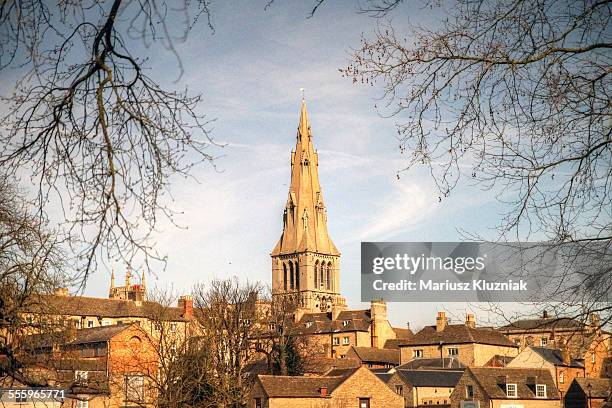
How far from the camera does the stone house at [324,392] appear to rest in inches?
2042

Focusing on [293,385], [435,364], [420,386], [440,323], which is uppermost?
[440,323]

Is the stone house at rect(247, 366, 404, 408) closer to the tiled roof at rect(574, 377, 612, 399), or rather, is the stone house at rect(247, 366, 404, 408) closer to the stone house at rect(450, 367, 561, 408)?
the stone house at rect(450, 367, 561, 408)

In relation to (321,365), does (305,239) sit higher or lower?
higher

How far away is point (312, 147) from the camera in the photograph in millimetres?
158500

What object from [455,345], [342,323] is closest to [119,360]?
[455,345]

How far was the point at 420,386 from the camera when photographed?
68562mm

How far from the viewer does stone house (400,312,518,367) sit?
88.2 meters

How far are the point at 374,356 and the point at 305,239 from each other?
61.7 meters

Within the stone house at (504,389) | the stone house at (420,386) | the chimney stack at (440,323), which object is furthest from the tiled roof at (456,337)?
the stone house at (504,389)

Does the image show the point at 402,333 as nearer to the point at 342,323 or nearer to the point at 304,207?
the point at 342,323

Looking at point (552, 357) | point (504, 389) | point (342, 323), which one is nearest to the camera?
point (504, 389)

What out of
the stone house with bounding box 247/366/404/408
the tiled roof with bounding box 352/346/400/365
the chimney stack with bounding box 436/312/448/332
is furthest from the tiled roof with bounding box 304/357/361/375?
the chimney stack with bounding box 436/312/448/332

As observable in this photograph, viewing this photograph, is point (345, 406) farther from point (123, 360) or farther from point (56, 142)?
point (56, 142)

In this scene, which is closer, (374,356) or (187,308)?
(187,308)
